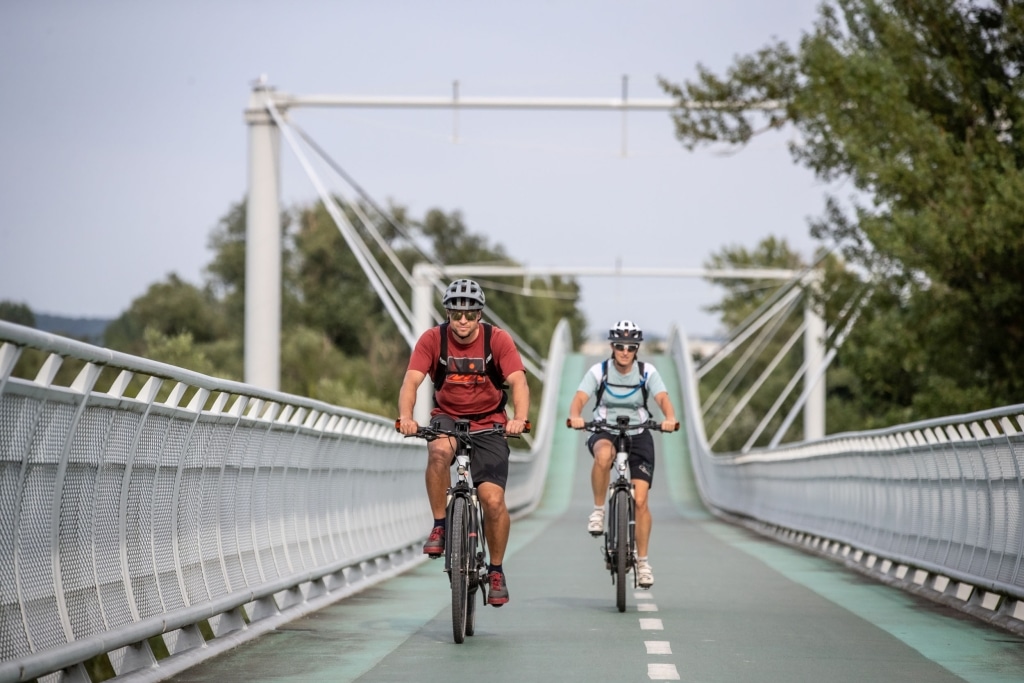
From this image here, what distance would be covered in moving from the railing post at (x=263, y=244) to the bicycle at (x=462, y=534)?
23903mm

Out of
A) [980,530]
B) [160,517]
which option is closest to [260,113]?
[980,530]

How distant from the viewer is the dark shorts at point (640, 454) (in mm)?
14281

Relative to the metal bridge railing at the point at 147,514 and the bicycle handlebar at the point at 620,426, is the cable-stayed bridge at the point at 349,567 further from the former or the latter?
the bicycle handlebar at the point at 620,426

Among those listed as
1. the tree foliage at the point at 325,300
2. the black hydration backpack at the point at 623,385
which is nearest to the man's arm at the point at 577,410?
the black hydration backpack at the point at 623,385

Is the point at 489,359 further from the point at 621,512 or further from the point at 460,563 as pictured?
the point at 621,512

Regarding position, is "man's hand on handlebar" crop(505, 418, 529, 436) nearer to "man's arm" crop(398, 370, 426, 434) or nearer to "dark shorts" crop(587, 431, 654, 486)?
"man's arm" crop(398, 370, 426, 434)

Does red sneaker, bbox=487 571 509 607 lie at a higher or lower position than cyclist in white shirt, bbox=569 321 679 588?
lower

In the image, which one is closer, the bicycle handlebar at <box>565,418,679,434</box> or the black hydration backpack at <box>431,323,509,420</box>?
the black hydration backpack at <box>431,323,509,420</box>

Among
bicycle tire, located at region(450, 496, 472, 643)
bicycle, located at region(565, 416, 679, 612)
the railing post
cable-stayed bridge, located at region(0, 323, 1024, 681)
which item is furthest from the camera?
the railing post

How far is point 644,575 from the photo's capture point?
1348 centimetres

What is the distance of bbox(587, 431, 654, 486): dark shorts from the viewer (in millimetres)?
14281

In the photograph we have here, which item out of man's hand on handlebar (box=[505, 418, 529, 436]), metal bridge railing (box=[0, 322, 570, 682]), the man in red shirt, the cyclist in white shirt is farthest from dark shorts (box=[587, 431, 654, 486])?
man's hand on handlebar (box=[505, 418, 529, 436])

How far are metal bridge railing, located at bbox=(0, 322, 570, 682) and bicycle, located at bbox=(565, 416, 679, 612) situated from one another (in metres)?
2.21

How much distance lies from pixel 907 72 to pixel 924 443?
18.2 meters
